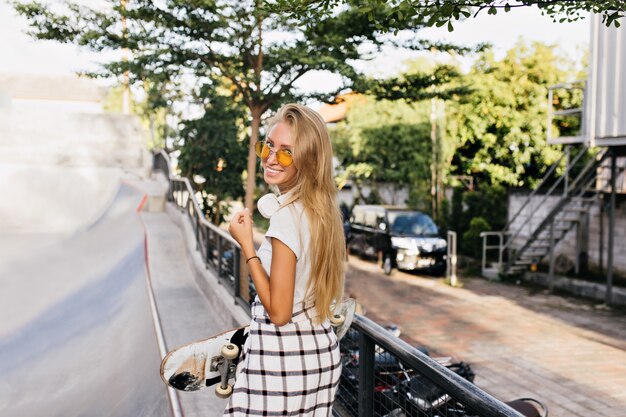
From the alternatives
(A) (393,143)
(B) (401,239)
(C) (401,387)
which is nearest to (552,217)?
(B) (401,239)

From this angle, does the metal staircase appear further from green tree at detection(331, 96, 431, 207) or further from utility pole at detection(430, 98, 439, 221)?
green tree at detection(331, 96, 431, 207)

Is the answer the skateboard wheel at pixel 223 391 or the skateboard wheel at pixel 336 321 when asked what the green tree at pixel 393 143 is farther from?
the skateboard wheel at pixel 223 391

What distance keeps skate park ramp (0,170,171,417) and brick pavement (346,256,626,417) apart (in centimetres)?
452

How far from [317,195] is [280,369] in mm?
636

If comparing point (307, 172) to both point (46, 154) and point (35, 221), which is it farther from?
point (46, 154)

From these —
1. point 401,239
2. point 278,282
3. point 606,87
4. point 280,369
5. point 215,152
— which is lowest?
point 401,239

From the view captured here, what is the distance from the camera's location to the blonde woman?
77.9 inches

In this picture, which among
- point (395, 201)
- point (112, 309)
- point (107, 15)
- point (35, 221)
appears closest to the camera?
point (112, 309)

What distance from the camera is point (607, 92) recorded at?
41.0 feet

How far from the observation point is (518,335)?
1010cm

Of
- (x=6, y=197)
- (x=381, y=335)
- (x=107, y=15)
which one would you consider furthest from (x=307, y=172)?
(x=6, y=197)

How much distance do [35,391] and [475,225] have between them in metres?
14.7

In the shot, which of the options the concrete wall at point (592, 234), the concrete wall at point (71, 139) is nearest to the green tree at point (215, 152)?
the concrete wall at point (71, 139)

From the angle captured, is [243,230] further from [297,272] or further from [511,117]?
[511,117]
